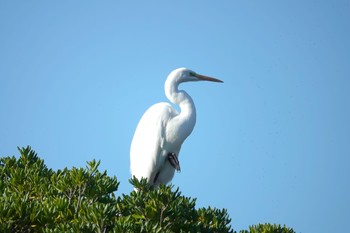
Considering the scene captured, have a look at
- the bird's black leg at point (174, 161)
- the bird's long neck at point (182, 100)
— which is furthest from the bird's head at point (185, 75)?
the bird's black leg at point (174, 161)

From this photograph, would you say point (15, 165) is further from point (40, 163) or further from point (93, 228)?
point (93, 228)

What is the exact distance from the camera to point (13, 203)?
238 inches

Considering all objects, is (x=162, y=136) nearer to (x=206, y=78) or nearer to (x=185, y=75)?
(x=185, y=75)

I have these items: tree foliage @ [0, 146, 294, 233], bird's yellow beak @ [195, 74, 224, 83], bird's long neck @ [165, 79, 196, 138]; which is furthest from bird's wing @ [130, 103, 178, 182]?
tree foliage @ [0, 146, 294, 233]

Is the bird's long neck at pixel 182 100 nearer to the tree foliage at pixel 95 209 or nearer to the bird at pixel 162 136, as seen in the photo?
the bird at pixel 162 136

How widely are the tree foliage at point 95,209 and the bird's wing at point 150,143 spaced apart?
2.93 metres

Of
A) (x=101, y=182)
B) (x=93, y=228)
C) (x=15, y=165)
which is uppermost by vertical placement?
(x=15, y=165)

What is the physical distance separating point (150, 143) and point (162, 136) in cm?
27

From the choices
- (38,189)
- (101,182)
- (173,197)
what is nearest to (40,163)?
(38,189)

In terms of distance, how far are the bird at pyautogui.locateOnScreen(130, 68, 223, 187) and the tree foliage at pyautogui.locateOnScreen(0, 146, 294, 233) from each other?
2.97 metres

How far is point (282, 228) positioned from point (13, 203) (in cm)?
338

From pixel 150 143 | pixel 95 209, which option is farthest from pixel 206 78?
pixel 95 209

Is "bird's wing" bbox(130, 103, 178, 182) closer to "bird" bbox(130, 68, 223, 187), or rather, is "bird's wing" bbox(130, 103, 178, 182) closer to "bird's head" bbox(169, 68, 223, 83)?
"bird" bbox(130, 68, 223, 187)

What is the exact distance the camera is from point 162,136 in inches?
418
